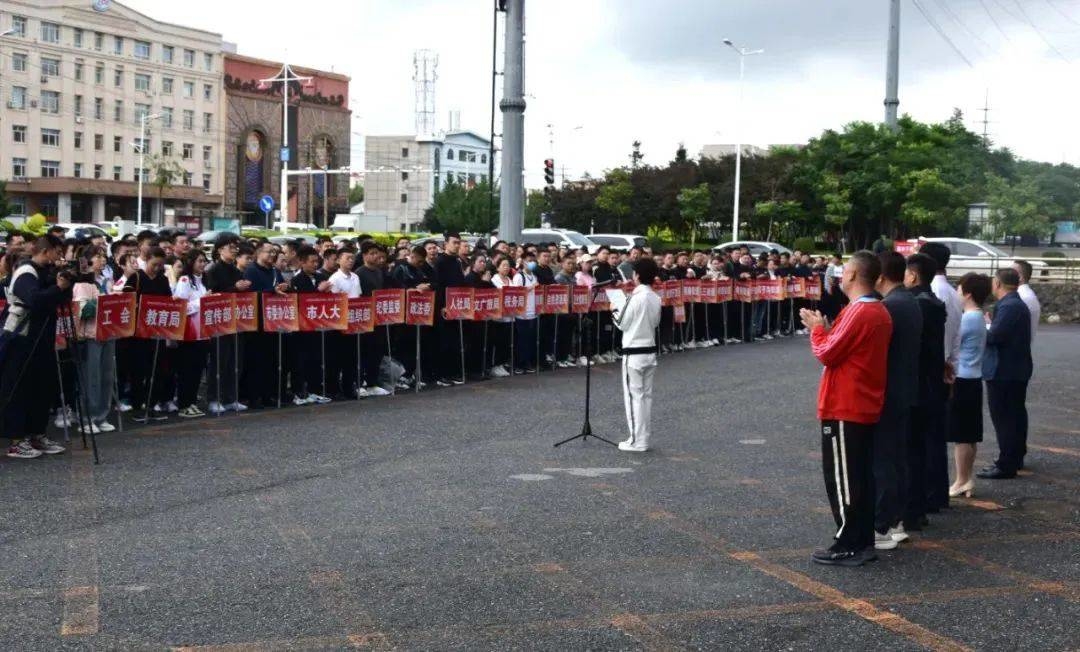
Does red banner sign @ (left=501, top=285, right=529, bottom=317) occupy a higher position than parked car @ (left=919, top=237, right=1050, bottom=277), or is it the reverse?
parked car @ (left=919, top=237, right=1050, bottom=277)

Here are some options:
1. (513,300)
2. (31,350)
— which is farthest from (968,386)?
(513,300)

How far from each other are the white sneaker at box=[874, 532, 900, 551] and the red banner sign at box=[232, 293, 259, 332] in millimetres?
8584

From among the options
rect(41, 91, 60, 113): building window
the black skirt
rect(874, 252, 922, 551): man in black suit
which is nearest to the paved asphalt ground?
rect(874, 252, 922, 551): man in black suit

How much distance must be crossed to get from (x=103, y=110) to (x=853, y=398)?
100516 millimetres

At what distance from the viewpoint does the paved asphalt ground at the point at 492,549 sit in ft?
20.8

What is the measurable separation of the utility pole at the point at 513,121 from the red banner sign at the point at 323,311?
9.26m

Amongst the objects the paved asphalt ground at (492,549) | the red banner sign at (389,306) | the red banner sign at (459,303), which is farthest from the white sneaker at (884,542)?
the red banner sign at (459,303)

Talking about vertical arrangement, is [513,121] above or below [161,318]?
above

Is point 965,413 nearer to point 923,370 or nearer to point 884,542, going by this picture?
point 923,370

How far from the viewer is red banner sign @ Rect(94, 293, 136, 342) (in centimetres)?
1281

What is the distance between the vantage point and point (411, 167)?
424 ft

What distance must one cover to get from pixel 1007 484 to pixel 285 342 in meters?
8.68

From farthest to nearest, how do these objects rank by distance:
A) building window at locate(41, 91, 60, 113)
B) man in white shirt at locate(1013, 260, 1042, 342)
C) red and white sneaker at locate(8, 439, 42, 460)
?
building window at locate(41, 91, 60, 113)
red and white sneaker at locate(8, 439, 42, 460)
man in white shirt at locate(1013, 260, 1042, 342)

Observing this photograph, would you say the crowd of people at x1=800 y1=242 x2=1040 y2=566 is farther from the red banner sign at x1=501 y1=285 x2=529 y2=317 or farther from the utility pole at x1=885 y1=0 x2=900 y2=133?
the utility pole at x1=885 y1=0 x2=900 y2=133
